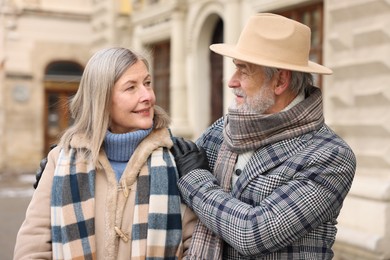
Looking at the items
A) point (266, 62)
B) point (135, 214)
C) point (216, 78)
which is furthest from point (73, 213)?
point (216, 78)

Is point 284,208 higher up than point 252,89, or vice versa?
point 252,89

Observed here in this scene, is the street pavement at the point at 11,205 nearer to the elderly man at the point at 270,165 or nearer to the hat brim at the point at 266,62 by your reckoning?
the elderly man at the point at 270,165

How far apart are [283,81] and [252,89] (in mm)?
132

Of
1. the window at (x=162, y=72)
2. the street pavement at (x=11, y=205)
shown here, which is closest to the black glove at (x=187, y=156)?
the street pavement at (x=11, y=205)

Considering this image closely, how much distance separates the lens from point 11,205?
998 centimetres

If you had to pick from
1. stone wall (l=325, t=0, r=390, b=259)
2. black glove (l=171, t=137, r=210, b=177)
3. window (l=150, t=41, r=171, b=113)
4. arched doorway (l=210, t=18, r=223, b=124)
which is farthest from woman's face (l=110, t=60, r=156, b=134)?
window (l=150, t=41, r=171, b=113)

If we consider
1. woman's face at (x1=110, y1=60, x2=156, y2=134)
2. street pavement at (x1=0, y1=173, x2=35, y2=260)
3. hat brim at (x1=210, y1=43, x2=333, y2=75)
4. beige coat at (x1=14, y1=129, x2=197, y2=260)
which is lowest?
street pavement at (x1=0, y1=173, x2=35, y2=260)

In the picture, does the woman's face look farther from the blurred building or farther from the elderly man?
the blurred building

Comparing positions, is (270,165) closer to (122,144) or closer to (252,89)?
(252,89)

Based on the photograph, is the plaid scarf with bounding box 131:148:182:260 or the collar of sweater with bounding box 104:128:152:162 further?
the collar of sweater with bounding box 104:128:152:162

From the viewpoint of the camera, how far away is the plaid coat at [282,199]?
2014mm

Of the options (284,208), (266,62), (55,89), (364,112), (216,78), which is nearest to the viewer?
(284,208)

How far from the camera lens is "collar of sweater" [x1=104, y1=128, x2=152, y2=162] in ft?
7.53

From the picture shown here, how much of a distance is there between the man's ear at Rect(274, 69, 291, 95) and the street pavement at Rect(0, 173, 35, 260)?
475 cm
